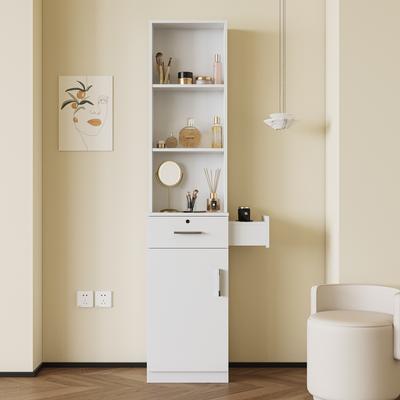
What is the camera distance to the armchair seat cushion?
Answer: 3649 mm

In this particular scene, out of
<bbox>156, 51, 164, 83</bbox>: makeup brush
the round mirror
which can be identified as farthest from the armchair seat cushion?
<bbox>156, 51, 164, 83</bbox>: makeup brush

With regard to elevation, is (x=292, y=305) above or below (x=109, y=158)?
below

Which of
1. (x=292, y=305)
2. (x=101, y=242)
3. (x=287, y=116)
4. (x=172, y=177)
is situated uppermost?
(x=287, y=116)

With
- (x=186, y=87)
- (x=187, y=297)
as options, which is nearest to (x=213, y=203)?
(x=187, y=297)

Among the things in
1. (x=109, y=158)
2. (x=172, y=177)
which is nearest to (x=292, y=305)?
(x=172, y=177)

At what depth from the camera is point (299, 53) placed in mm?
4609

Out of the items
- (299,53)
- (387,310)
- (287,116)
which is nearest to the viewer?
(387,310)

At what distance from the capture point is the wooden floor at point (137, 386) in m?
3.98

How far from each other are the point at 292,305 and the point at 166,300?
91 cm

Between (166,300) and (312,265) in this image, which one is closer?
(166,300)

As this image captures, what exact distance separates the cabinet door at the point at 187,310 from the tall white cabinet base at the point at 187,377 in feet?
0.12
